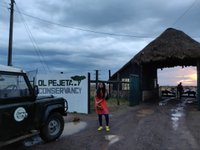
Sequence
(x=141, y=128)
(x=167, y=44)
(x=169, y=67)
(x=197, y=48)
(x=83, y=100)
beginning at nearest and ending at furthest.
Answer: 1. (x=141, y=128)
2. (x=83, y=100)
3. (x=197, y=48)
4. (x=167, y=44)
5. (x=169, y=67)

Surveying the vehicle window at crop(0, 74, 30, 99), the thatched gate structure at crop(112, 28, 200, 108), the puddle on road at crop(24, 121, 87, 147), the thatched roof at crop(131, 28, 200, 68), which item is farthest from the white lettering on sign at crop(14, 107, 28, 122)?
the thatched roof at crop(131, 28, 200, 68)

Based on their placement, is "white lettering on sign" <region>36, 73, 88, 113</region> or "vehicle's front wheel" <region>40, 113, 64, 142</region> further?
"white lettering on sign" <region>36, 73, 88, 113</region>

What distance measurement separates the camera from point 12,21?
65.0 ft

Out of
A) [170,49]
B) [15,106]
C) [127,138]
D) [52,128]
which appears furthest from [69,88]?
[170,49]

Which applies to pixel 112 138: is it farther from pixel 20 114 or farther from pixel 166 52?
pixel 166 52

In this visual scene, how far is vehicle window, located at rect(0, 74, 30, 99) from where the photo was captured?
6086 mm

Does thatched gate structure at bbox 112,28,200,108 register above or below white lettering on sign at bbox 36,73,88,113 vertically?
above

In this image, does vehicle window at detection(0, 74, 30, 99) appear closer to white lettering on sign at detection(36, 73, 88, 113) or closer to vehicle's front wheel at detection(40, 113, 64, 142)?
vehicle's front wheel at detection(40, 113, 64, 142)

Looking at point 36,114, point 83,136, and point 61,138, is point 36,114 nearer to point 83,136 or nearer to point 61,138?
point 61,138

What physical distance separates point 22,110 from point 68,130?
318cm

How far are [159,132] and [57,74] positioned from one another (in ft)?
24.7

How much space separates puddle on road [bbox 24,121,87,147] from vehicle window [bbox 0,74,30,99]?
159cm

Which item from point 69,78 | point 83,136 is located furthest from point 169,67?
point 83,136

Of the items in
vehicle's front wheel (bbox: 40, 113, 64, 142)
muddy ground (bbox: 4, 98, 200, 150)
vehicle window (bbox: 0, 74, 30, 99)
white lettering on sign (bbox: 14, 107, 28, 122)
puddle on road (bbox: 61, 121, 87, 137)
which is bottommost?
muddy ground (bbox: 4, 98, 200, 150)
